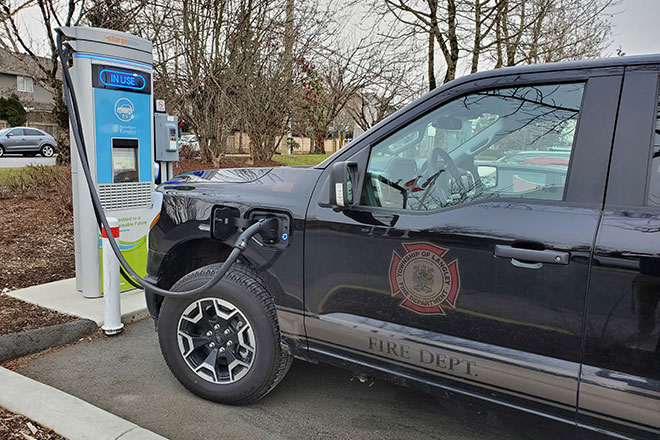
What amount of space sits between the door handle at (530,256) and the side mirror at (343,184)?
2.45ft

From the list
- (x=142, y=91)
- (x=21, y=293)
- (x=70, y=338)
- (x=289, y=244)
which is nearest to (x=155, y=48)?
(x=142, y=91)

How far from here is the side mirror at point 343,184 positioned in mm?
2459

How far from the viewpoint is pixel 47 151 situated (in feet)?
89.5

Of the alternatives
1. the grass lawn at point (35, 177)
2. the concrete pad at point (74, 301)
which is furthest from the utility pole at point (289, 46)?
the concrete pad at point (74, 301)

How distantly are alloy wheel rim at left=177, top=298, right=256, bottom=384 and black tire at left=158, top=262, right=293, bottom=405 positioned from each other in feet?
0.08

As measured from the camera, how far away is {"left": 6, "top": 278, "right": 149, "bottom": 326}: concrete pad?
4.45 m

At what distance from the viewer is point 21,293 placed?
15.9 feet

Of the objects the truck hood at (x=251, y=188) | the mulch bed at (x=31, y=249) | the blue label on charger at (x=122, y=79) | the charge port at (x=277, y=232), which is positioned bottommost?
the mulch bed at (x=31, y=249)

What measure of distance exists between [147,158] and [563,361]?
418 centimetres

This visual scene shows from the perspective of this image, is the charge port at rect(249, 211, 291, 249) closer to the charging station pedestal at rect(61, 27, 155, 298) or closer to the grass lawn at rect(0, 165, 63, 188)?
the charging station pedestal at rect(61, 27, 155, 298)

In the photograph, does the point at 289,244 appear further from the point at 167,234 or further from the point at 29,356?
the point at 29,356

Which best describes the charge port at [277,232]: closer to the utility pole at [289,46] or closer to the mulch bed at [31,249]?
the mulch bed at [31,249]

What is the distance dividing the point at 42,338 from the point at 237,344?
1.85 m

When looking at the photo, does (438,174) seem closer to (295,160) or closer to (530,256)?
(530,256)
